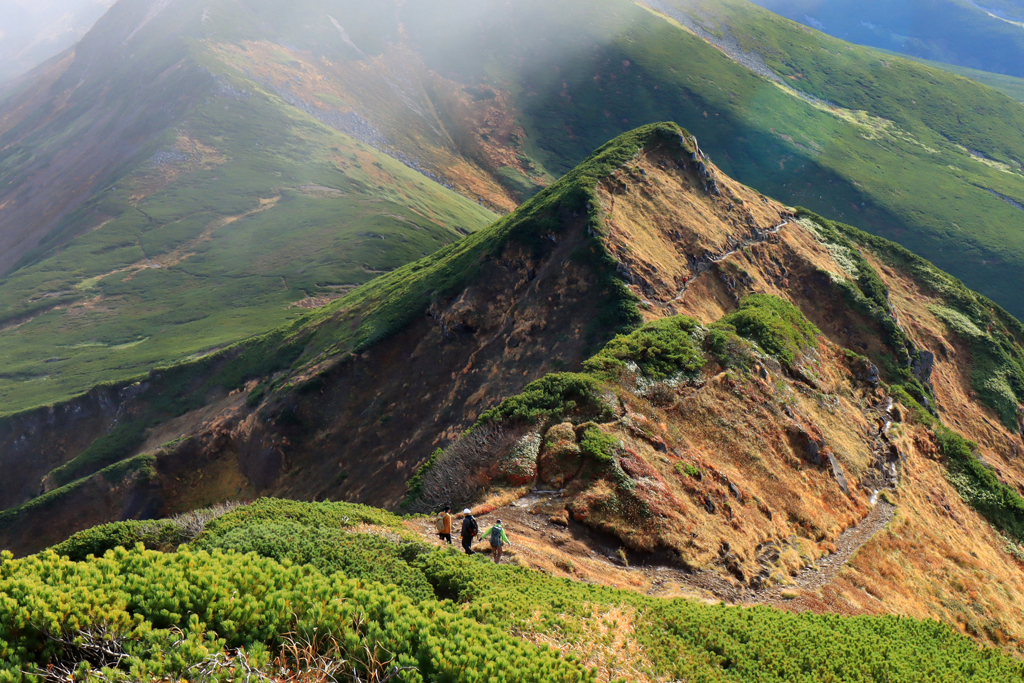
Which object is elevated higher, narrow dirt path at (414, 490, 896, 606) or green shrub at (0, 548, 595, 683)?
green shrub at (0, 548, 595, 683)

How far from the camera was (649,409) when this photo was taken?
2606cm

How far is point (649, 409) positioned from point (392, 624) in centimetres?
1779

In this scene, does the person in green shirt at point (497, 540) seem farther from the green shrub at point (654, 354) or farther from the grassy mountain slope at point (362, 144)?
the grassy mountain slope at point (362, 144)

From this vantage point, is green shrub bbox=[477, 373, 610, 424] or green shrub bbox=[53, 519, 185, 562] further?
green shrub bbox=[477, 373, 610, 424]

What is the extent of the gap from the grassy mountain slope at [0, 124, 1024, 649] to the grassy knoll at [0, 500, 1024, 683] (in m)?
4.13

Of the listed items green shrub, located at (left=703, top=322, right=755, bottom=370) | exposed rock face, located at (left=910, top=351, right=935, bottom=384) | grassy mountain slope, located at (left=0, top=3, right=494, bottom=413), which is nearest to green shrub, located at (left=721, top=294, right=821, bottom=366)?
green shrub, located at (left=703, top=322, right=755, bottom=370)

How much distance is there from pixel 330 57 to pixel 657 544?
438ft

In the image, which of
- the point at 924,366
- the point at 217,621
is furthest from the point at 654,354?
the point at 924,366

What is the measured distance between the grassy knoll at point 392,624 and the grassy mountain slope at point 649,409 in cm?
413

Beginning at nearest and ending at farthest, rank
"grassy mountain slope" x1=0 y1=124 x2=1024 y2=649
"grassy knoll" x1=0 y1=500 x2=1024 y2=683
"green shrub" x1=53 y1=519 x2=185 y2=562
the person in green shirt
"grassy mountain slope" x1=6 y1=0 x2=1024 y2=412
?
1. "grassy knoll" x1=0 y1=500 x2=1024 y2=683
2. the person in green shirt
3. "green shrub" x1=53 y1=519 x2=185 y2=562
4. "grassy mountain slope" x1=0 y1=124 x2=1024 y2=649
5. "grassy mountain slope" x1=6 y1=0 x2=1024 y2=412

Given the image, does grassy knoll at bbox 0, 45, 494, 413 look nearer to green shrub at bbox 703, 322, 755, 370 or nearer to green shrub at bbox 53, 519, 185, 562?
green shrub at bbox 53, 519, 185, 562

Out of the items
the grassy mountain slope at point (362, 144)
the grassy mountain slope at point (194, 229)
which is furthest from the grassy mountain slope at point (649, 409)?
the grassy mountain slope at point (362, 144)

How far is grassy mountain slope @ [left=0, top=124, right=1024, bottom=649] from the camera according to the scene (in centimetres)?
2281

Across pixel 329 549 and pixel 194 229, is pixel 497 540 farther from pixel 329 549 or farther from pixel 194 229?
pixel 194 229
